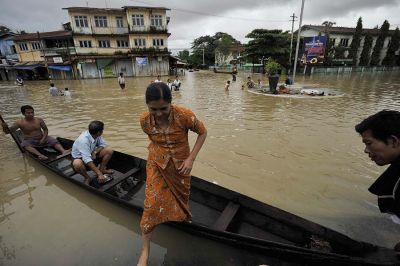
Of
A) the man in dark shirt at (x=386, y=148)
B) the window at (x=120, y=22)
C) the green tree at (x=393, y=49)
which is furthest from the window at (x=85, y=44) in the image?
the green tree at (x=393, y=49)

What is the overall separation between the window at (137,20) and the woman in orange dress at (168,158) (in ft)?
109

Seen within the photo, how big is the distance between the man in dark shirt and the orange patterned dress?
1.44 meters

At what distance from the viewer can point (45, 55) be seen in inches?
1245

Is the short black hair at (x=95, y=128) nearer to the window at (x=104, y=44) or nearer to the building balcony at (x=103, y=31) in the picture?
the building balcony at (x=103, y=31)

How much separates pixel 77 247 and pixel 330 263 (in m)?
3.11

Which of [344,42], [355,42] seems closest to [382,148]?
[355,42]

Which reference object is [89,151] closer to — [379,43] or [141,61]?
[141,61]

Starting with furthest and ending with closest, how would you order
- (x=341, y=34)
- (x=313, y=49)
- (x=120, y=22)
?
(x=341, y=34)
(x=120, y=22)
(x=313, y=49)

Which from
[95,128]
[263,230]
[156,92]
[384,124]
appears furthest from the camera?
[95,128]

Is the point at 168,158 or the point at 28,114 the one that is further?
the point at 28,114

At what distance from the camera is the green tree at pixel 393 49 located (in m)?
40.1

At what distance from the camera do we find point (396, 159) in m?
1.86

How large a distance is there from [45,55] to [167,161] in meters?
37.7

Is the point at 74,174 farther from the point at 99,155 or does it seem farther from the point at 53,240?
the point at 53,240
